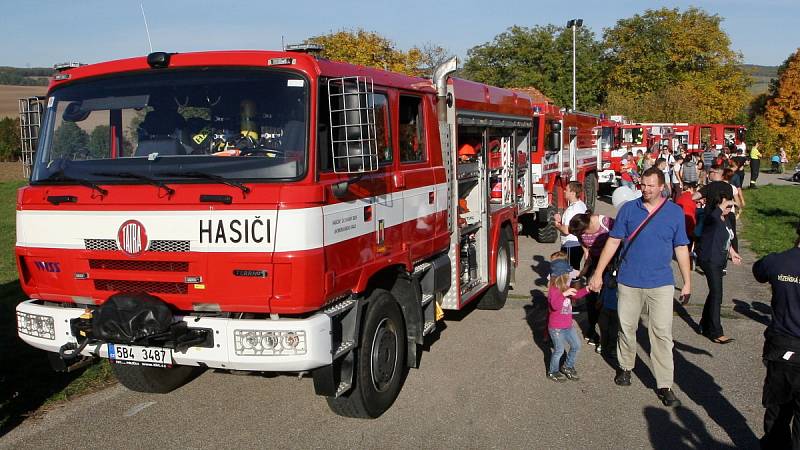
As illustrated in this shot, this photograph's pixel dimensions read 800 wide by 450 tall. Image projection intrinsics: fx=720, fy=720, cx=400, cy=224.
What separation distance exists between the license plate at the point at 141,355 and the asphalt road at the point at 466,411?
76 cm

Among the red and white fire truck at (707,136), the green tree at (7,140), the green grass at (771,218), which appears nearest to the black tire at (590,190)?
the green grass at (771,218)

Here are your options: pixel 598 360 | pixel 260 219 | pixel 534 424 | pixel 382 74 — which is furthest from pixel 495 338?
pixel 260 219

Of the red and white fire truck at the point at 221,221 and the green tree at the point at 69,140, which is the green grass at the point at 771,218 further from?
the green tree at the point at 69,140

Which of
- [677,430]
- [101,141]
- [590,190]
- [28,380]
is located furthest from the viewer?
[590,190]

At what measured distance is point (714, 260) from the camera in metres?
7.75

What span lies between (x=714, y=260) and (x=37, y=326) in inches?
257

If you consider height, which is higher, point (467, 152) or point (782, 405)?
point (467, 152)

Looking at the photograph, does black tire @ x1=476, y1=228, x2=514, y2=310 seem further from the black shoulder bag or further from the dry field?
the dry field

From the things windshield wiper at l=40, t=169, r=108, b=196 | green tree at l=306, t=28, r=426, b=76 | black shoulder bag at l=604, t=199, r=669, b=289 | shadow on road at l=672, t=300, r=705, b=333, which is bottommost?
shadow on road at l=672, t=300, r=705, b=333

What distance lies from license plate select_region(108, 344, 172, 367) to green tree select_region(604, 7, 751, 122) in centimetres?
5648

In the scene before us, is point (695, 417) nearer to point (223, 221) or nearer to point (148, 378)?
point (223, 221)

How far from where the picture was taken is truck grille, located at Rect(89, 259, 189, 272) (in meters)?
4.76

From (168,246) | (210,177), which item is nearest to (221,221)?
(210,177)

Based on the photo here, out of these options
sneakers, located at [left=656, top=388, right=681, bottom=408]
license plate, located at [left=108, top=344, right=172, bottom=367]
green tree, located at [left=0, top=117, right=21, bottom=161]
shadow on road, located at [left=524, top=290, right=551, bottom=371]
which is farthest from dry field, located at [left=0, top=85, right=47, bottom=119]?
sneakers, located at [left=656, top=388, right=681, bottom=408]
